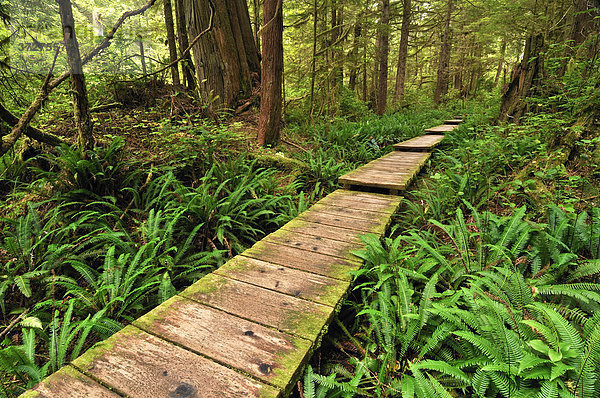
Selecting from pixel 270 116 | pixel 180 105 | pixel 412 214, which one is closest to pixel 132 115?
pixel 180 105

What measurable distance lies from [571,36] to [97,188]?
11.4 m

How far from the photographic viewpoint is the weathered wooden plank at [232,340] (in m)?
1.54

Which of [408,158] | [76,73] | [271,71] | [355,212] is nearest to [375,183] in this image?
[355,212]

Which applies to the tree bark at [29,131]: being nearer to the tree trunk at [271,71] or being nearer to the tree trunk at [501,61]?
the tree trunk at [271,71]

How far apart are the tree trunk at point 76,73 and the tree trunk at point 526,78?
8.99m

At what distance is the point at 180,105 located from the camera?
Answer: 7109 mm

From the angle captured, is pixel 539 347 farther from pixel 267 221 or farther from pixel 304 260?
pixel 267 221

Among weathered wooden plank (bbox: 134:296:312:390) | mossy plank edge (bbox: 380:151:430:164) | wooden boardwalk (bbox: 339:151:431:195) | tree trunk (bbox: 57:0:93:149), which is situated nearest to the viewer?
weathered wooden plank (bbox: 134:296:312:390)

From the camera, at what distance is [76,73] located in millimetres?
3746

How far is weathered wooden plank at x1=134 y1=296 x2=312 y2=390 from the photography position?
154 cm

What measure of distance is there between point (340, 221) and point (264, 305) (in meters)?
1.83

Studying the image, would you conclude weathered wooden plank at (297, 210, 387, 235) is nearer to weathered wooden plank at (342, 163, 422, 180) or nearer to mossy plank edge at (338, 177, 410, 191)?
mossy plank edge at (338, 177, 410, 191)

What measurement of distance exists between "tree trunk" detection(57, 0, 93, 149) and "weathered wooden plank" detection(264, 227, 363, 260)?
10.3ft

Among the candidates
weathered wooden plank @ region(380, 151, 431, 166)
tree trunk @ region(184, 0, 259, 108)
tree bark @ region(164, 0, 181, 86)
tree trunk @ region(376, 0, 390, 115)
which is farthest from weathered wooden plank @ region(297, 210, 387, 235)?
tree trunk @ region(376, 0, 390, 115)
